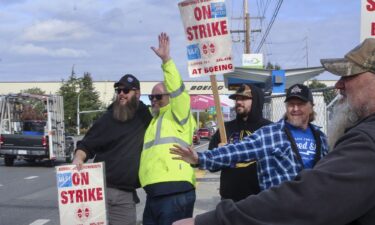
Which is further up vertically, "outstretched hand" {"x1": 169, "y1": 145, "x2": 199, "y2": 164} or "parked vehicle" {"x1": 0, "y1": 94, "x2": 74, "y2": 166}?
"outstretched hand" {"x1": 169, "y1": 145, "x2": 199, "y2": 164}

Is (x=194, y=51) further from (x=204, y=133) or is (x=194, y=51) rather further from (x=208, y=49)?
(x=204, y=133)

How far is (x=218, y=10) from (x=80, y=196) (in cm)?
227

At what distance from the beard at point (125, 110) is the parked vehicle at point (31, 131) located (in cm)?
1595

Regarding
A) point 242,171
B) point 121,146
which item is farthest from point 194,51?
point 242,171

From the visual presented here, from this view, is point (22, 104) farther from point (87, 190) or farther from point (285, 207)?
point (285, 207)

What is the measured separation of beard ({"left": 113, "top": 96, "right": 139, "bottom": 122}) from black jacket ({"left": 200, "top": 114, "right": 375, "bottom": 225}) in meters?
3.62

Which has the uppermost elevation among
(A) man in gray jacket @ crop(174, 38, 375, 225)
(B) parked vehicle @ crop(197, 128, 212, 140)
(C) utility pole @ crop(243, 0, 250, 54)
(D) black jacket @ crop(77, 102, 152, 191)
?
(C) utility pole @ crop(243, 0, 250, 54)

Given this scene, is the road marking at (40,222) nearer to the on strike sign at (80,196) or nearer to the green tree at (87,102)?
the on strike sign at (80,196)

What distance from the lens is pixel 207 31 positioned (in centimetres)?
556

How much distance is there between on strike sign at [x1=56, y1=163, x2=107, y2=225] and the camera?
5.20 m

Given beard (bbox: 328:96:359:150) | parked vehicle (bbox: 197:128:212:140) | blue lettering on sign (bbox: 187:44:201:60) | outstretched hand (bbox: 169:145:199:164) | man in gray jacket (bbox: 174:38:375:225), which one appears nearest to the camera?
man in gray jacket (bbox: 174:38:375:225)

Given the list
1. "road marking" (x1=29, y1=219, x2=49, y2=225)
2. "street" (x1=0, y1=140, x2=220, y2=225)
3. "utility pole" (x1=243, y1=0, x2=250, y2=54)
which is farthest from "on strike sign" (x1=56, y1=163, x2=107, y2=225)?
"utility pole" (x1=243, y1=0, x2=250, y2=54)

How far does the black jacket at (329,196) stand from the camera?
1.57m

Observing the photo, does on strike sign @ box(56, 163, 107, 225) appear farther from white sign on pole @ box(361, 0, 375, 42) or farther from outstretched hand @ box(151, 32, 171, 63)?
white sign on pole @ box(361, 0, 375, 42)
